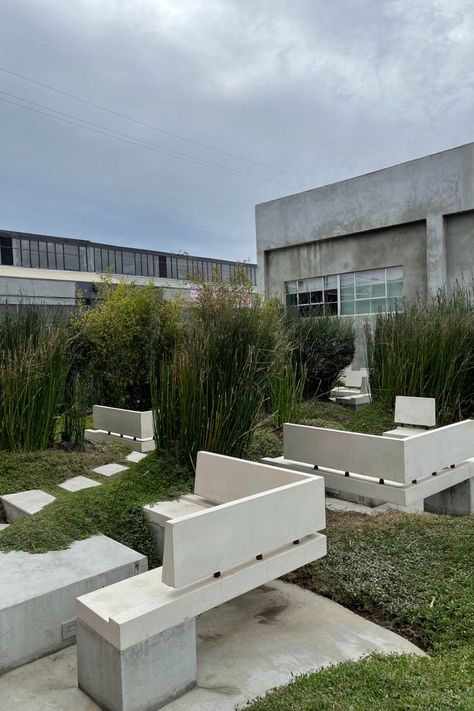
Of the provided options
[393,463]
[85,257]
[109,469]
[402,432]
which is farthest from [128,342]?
[85,257]

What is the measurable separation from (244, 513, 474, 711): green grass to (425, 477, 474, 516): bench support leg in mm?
338

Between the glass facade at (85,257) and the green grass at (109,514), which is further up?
the glass facade at (85,257)

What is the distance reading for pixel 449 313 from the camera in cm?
494

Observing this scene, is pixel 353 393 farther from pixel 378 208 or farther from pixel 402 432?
pixel 378 208

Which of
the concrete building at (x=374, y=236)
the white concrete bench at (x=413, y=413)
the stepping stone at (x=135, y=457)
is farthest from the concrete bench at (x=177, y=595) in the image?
the concrete building at (x=374, y=236)

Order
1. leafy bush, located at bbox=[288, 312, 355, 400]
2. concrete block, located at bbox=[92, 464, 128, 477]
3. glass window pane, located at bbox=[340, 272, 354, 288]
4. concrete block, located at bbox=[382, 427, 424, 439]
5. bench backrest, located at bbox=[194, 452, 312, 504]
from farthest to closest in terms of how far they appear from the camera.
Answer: glass window pane, located at bbox=[340, 272, 354, 288] < leafy bush, located at bbox=[288, 312, 355, 400] < concrete block, located at bbox=[382, 427, 424, 439] < concrete block, located at bbox=[92, 464, 128, 477] < bench backrest, located at bbox=[194, 452, 312, 504]

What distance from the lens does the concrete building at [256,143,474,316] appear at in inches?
448

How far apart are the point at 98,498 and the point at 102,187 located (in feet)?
43.3

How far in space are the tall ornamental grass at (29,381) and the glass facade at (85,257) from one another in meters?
17.9

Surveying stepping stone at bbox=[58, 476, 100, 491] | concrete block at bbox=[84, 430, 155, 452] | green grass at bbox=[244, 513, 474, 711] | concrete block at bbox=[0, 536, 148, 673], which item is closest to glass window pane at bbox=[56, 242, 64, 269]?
concrete block at bbox=[84, 430, 155, 452]

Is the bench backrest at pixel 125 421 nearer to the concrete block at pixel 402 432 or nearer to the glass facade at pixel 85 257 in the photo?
→ the concrete block at pixel 402 432

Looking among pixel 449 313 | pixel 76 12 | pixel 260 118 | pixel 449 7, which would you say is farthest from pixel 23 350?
pixel 260 118

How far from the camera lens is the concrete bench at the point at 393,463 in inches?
116

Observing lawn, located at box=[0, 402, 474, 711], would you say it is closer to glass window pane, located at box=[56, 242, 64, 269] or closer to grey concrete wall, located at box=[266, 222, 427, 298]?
grey concrete wall, located at box=[266, 222, 427, 298]
